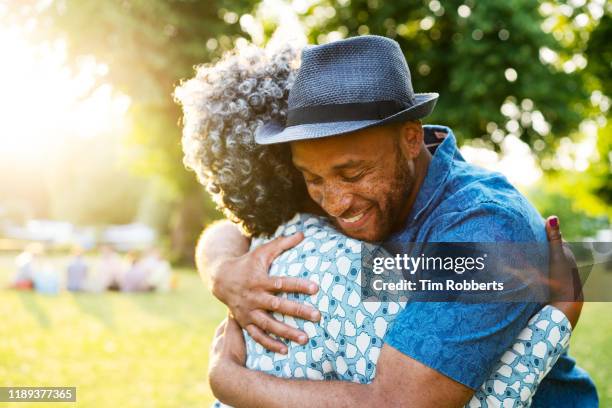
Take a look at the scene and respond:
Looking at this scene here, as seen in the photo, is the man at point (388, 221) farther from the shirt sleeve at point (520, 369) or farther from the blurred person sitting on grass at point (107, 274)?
the blurred person sitting on grass at point (107, 274)

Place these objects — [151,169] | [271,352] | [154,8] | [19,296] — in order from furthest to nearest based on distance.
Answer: [151,169]
[154,8]
[19,296]
[271,352]

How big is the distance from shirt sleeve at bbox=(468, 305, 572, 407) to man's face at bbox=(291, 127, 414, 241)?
68 centimetres

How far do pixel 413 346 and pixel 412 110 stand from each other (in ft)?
3.06

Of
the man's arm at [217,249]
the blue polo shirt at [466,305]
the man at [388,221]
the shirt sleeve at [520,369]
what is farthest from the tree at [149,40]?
the shirt sleeve at [520,369]

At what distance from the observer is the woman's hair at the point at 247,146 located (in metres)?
2.63

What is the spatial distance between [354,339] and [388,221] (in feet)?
2.23

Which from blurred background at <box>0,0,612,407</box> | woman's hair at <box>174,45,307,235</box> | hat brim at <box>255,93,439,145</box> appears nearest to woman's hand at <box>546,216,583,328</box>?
hat brim at <box>255,93,439,145</box>

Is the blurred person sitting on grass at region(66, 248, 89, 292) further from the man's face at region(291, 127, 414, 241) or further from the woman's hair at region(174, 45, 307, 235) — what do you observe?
the man's face at region(291, 127, 414, 241)

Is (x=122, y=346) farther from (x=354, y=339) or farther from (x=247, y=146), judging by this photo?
→ (x=354, y=339)

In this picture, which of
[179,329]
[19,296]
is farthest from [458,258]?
[19,296]

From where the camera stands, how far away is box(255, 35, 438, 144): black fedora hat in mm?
2324

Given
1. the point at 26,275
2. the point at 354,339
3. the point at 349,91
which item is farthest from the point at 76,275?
the point at 354,339

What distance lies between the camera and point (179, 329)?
10578 millimetres

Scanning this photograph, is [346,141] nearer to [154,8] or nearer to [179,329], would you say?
[179,329]
